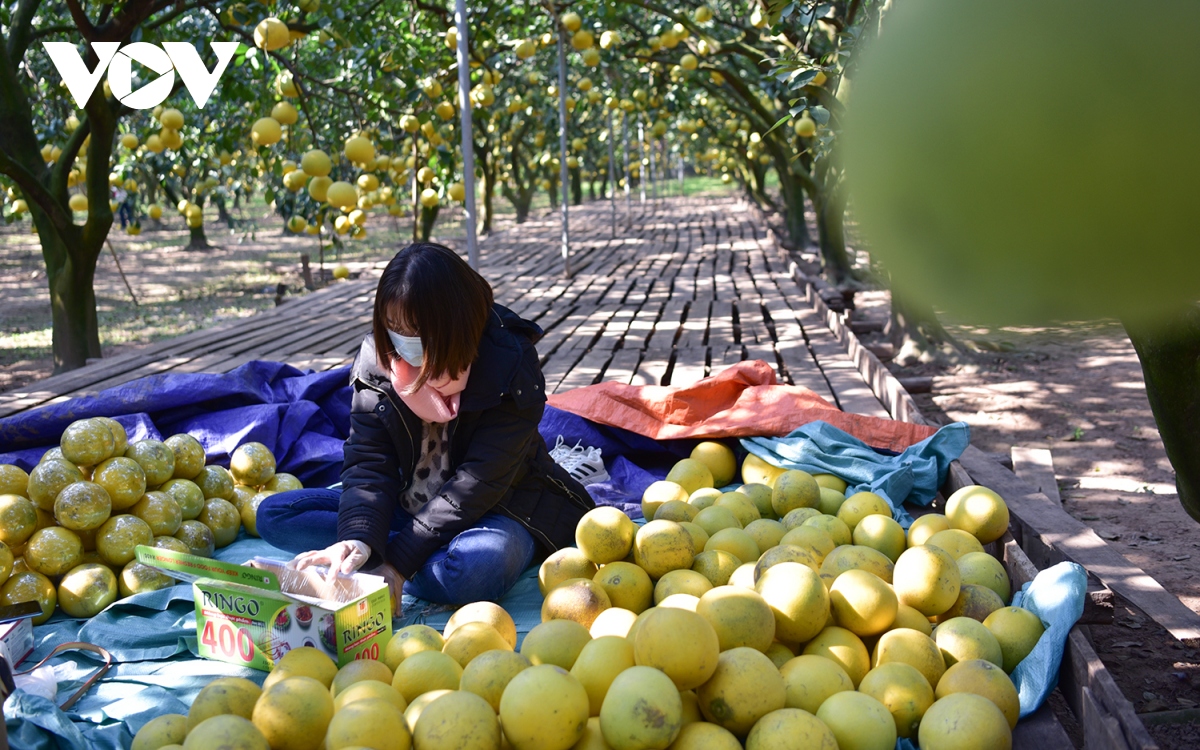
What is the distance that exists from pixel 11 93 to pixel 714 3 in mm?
9830

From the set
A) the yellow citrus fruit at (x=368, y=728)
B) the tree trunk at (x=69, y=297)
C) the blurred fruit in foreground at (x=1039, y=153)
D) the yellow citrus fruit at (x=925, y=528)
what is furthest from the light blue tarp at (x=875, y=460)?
the tree trunk at (x=69, y=297)

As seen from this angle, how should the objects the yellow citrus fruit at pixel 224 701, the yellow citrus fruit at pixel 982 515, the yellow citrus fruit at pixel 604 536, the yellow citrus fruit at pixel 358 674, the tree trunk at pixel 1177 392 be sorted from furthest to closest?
1. the yellow citrus fruit at pixel 982 515
2. the yellow citrus fruit at pixel 604 536
3. the yellow citrus fruit at pixel 358 674
4. the yellow citrus fruit at pixel 224 701
5. the tree trunk at pixel 1177 392

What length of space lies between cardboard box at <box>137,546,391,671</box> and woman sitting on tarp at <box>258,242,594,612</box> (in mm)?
88

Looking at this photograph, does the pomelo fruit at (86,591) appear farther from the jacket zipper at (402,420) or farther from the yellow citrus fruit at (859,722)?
the yellow citrus fruit at (859,722)

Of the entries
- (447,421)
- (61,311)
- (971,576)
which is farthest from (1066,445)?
(61,311)

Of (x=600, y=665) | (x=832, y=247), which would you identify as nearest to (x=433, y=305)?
(x=600, y=665)

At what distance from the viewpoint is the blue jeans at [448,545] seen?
2.71 m

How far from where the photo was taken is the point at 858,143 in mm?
454

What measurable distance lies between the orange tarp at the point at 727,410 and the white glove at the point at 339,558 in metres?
1.63

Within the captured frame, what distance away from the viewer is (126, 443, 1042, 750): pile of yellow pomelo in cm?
172

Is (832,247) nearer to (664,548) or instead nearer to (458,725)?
(664,548)

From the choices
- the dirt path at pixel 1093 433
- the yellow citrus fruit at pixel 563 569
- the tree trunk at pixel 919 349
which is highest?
the yellow citrus fruit at pixel 563 569

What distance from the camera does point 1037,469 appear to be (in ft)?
13.5

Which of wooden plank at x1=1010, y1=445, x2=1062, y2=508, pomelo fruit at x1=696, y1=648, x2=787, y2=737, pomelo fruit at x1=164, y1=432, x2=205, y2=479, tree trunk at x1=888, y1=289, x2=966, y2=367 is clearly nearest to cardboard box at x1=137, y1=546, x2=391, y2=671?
pomelo fruit at x1=164, y1=432, x2=205, y2=479
